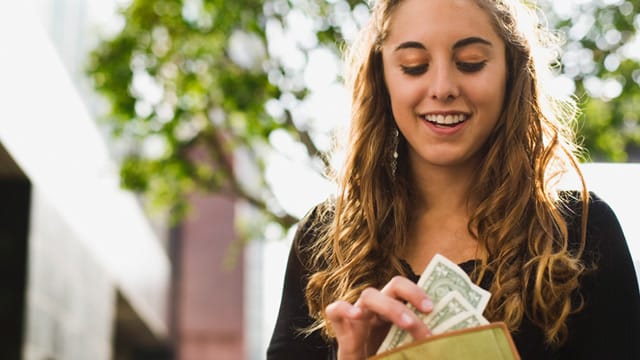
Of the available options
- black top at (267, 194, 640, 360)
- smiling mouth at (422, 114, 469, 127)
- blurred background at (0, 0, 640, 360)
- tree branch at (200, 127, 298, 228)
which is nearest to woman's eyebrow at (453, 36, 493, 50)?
smiling mouth at (422, 114, 469, 127)

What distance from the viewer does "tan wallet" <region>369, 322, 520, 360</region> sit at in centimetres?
200

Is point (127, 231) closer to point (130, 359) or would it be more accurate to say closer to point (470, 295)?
point (130, 359)

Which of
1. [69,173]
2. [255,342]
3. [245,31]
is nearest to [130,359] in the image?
[255,342]


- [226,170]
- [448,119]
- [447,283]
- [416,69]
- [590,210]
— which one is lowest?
[447,283]

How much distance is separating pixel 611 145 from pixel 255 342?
23.3 m

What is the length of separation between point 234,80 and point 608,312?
7867 mm

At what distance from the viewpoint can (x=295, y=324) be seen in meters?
2.50

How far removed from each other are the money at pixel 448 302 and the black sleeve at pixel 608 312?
0.20 metres

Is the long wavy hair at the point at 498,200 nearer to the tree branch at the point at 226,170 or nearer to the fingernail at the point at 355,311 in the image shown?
the fingernail at the point at 355,311

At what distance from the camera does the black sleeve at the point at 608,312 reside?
2.19 m

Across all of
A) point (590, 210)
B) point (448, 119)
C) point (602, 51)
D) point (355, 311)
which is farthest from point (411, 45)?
point (602, 51)

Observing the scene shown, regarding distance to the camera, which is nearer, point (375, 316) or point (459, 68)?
point (375, 316)

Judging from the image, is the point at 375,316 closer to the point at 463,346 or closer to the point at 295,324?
the point at 463,346

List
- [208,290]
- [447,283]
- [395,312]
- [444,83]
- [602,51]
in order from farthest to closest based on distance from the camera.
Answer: [208,290], [602,51], [444,83], [447,283], [395,312]
